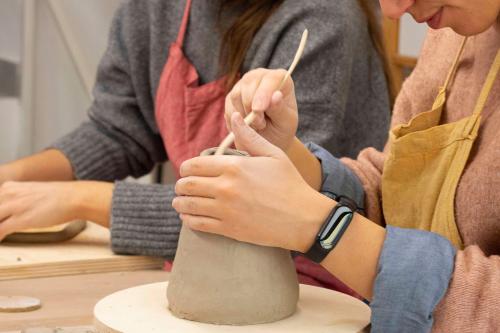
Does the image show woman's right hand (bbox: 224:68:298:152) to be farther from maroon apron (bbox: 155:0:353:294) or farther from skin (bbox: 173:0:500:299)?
maroon apron (bbox: 155:0:353:294)

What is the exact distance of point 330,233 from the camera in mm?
954

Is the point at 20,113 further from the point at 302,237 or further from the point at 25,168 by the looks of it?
the point at 302,237

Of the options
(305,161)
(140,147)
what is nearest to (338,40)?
(305,161)

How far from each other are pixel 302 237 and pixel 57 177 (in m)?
1.03

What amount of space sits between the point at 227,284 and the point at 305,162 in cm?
32

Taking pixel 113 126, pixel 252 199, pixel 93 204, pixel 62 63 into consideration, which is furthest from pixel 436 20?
pixel 62 63

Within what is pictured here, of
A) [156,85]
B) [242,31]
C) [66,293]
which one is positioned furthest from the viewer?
[156,85]

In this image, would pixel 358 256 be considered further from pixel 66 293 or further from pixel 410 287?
pixel 66 293

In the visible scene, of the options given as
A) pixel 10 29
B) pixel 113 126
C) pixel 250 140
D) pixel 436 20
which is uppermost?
pixel 436 20

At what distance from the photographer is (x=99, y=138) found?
1906mm

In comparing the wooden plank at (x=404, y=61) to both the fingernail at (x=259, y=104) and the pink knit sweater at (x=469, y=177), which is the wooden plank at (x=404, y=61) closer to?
the pink knit sweater at (x=469, y=177)

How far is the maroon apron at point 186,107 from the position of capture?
1.68m

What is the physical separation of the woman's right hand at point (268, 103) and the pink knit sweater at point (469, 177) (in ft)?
0.69

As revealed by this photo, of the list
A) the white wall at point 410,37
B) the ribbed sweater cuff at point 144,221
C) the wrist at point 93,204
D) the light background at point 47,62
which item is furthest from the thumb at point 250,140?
the light background at point 47,62
